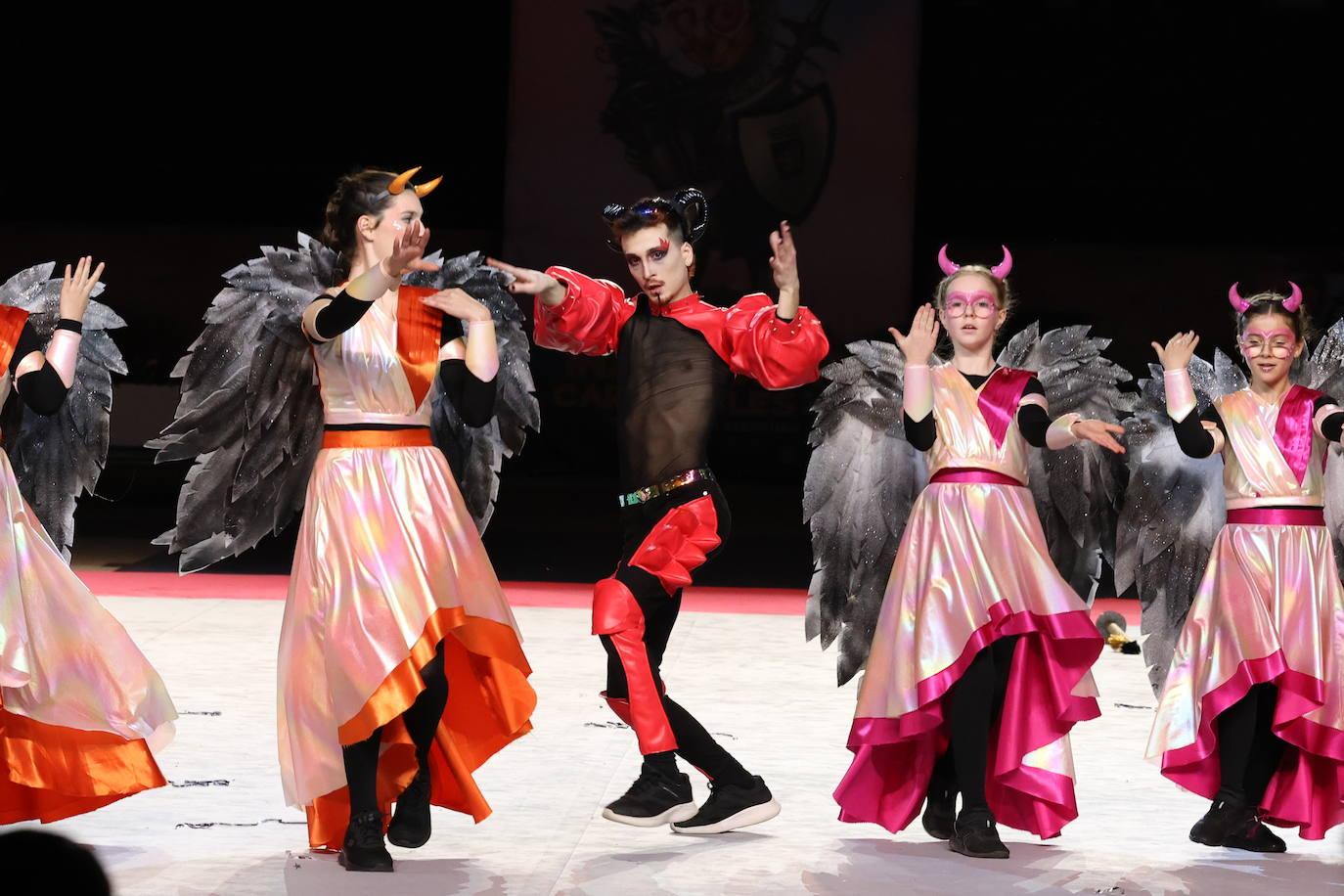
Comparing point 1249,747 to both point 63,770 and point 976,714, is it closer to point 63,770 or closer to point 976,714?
point 976,714

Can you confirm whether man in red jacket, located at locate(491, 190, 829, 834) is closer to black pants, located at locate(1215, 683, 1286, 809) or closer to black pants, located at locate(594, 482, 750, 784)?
black pants, located at locate(594, 482, 750, 784)

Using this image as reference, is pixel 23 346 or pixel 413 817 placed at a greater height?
pixel 23 346

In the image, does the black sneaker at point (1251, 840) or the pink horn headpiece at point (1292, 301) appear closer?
the black sneaker at point (1251, 840)

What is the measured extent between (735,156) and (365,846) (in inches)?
324

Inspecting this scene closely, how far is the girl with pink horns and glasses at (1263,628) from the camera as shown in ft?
11.8

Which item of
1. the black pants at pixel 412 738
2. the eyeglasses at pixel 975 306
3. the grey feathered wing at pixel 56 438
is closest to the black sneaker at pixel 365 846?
the black pants at pixel 412 738

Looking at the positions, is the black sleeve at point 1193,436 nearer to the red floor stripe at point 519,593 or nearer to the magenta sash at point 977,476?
the magenta sash at point 977,476

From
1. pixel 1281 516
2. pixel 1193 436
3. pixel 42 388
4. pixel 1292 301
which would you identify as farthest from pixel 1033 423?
pixel 42 388

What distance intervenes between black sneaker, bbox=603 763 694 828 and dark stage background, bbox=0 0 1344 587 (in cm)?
634

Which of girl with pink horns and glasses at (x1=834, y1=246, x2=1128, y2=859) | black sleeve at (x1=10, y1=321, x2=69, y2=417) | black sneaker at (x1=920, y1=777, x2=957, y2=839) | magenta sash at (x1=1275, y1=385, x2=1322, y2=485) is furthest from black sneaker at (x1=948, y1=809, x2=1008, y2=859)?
black sleeve at (x1=10, y1=321, x2=69, y2=417)

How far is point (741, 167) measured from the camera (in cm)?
1089

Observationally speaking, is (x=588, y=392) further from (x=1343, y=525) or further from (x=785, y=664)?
(x=1343, y=525)

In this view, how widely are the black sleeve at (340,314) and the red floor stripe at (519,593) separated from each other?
4.00 m

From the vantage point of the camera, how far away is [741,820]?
3537mm
